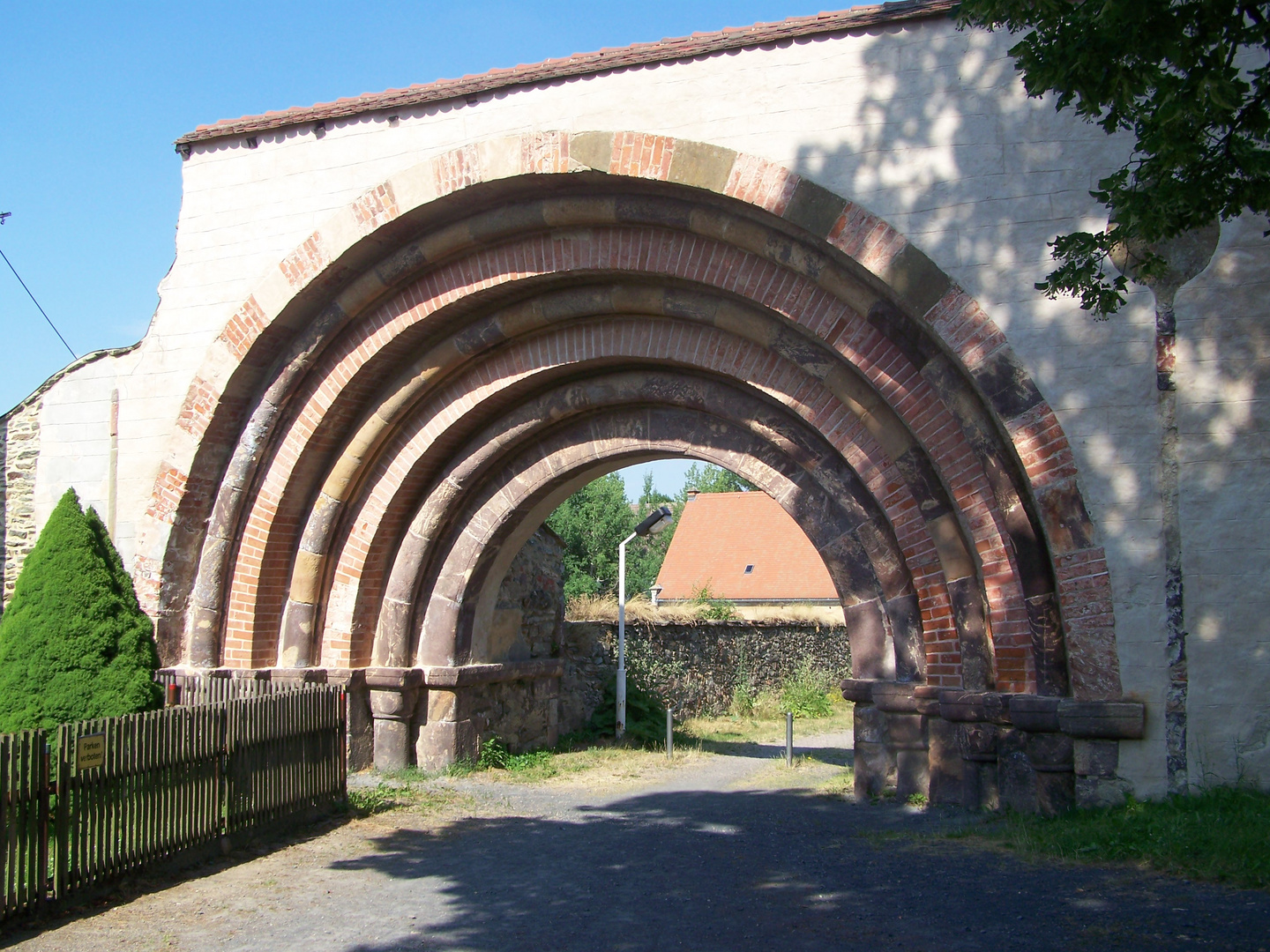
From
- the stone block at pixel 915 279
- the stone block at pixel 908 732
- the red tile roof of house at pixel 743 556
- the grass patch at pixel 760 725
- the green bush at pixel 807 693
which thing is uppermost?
the stone block at pixel 915 279

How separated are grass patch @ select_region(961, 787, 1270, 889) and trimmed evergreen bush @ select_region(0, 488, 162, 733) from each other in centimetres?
599

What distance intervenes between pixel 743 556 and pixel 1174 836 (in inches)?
930

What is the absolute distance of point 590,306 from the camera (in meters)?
9.26

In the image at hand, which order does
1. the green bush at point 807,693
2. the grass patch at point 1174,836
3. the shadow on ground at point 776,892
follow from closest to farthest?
the shadow on ground at point 776,892 < the grass patch at point 1174,836 < the green bush at point 807,693

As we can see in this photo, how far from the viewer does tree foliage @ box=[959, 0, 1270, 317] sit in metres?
4.15

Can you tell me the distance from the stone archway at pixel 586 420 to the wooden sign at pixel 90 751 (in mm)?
4104

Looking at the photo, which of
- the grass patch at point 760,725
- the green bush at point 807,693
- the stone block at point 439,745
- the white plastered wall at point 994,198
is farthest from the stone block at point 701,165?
the green bush at point 807,693

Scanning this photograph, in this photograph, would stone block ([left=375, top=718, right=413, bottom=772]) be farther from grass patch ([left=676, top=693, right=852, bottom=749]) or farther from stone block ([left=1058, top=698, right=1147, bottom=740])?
stone block ([left=1058, top=698, right=1147, bottom=740])

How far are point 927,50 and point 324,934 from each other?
21.9 ft

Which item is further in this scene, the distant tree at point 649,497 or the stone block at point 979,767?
the distant tree at point 649,497

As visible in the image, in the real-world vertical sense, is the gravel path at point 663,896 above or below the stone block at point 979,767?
below

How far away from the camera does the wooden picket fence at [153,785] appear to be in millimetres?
5359

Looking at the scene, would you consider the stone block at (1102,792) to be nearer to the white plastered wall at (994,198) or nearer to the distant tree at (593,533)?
the white plastered wall at (994,198)

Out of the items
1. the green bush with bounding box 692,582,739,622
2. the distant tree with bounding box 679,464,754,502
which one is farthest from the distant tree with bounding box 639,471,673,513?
the green bush with bounding box 692,582,739,622
